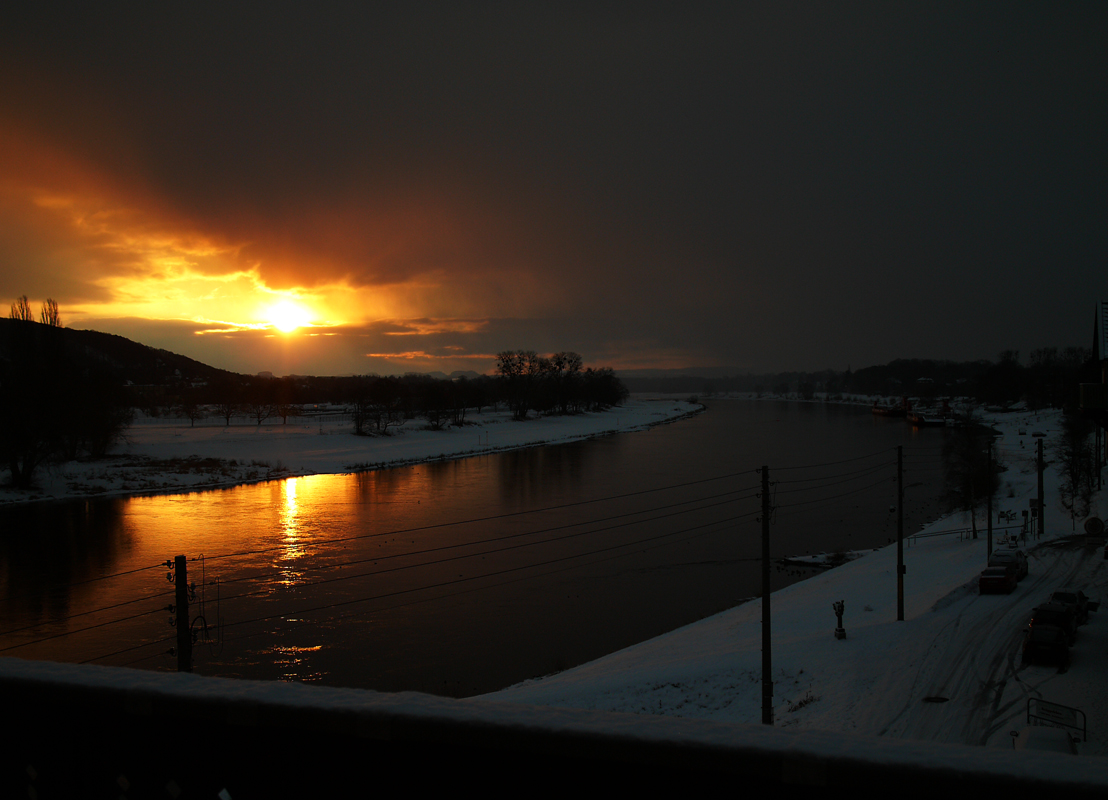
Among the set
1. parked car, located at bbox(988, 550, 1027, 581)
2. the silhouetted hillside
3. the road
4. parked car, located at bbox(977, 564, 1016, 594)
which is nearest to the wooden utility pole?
the road

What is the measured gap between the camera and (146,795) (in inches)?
80.1

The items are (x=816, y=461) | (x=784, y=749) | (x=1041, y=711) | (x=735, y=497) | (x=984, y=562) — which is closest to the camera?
(x=784, y=749)

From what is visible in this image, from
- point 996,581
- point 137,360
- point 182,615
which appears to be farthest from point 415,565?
point 137,360

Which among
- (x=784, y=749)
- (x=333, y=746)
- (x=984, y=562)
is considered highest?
(x=784, y=749)

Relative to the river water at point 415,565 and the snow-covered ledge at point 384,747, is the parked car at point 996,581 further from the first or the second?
the snow-covered ledge at point 384,747

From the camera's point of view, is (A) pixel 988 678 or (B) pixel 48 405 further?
(B) pixel 48 405

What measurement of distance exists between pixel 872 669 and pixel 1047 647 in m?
3.17

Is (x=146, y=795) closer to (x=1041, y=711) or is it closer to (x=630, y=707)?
(x=630, y=707)

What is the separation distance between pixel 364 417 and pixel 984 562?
55.2m

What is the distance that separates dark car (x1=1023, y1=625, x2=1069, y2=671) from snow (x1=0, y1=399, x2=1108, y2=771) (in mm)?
216

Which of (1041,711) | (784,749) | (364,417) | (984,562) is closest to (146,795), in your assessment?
(784,749)

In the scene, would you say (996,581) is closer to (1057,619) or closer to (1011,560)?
(1011,560)

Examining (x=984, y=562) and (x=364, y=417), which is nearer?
(x=984, y=562)

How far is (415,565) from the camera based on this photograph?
22703 mm
